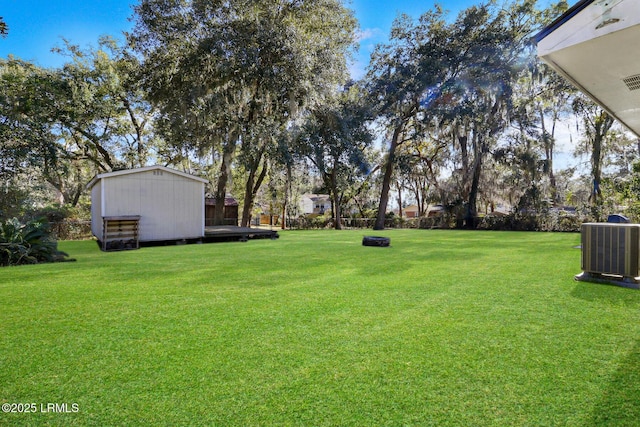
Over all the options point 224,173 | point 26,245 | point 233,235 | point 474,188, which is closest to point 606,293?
point 26,245

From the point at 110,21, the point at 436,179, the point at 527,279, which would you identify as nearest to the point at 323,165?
the point at 436,179

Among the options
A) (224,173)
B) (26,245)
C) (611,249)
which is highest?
(224,173)

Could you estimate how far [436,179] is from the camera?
23.0 m

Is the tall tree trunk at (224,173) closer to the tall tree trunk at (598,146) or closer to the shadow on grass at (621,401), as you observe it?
the shadow on grass at (621,401)

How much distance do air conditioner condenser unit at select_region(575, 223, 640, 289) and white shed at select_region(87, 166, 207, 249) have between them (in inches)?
363

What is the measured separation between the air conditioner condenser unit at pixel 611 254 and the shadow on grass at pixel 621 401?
2657mm

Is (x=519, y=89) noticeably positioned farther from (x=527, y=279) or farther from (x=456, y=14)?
(x=527, y=279)

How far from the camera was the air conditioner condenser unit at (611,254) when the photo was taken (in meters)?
3.93

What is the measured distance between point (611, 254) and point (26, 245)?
365 inches

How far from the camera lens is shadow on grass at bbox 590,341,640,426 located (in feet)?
4.75

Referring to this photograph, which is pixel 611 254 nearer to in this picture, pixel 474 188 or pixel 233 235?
pixel 233 235

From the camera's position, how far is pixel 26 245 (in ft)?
20.2

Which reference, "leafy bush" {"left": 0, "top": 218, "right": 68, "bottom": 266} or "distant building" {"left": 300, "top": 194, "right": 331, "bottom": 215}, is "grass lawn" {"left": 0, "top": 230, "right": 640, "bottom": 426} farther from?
"distant building" {"left": 300, "top": 194, "right": 331, "bottom": 215}

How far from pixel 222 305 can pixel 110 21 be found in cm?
1901
